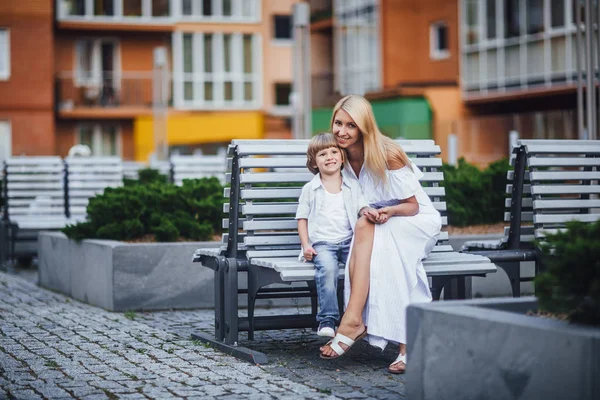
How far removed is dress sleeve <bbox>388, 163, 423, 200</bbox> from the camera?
285 inches

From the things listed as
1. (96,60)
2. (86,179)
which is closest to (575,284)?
(86,179)

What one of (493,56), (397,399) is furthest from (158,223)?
(493,56)

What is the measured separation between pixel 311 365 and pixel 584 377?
2.92m

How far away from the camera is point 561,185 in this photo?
8.49 meters

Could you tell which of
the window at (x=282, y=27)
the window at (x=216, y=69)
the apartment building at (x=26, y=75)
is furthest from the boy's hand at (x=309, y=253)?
the window at (x=282, y=27)

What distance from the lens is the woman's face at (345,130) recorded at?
7418 mm

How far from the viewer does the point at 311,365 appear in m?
7.40

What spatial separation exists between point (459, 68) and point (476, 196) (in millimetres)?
26151

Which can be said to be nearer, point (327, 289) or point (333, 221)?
point (327, 289)

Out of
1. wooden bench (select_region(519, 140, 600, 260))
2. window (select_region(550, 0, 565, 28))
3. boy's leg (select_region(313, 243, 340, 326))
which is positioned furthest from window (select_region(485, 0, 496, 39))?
boy's leg (select_region(313, 243, 340, 326))

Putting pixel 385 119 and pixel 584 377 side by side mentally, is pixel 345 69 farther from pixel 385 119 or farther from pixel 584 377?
pixel 584 377

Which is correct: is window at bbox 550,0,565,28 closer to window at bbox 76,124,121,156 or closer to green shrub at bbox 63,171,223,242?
green shrub at bbox 63,171,223,242

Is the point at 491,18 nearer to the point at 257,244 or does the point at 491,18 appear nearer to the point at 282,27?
the point at 282,27

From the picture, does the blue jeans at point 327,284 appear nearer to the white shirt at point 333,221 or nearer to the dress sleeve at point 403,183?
the white shirt at point 333,221
